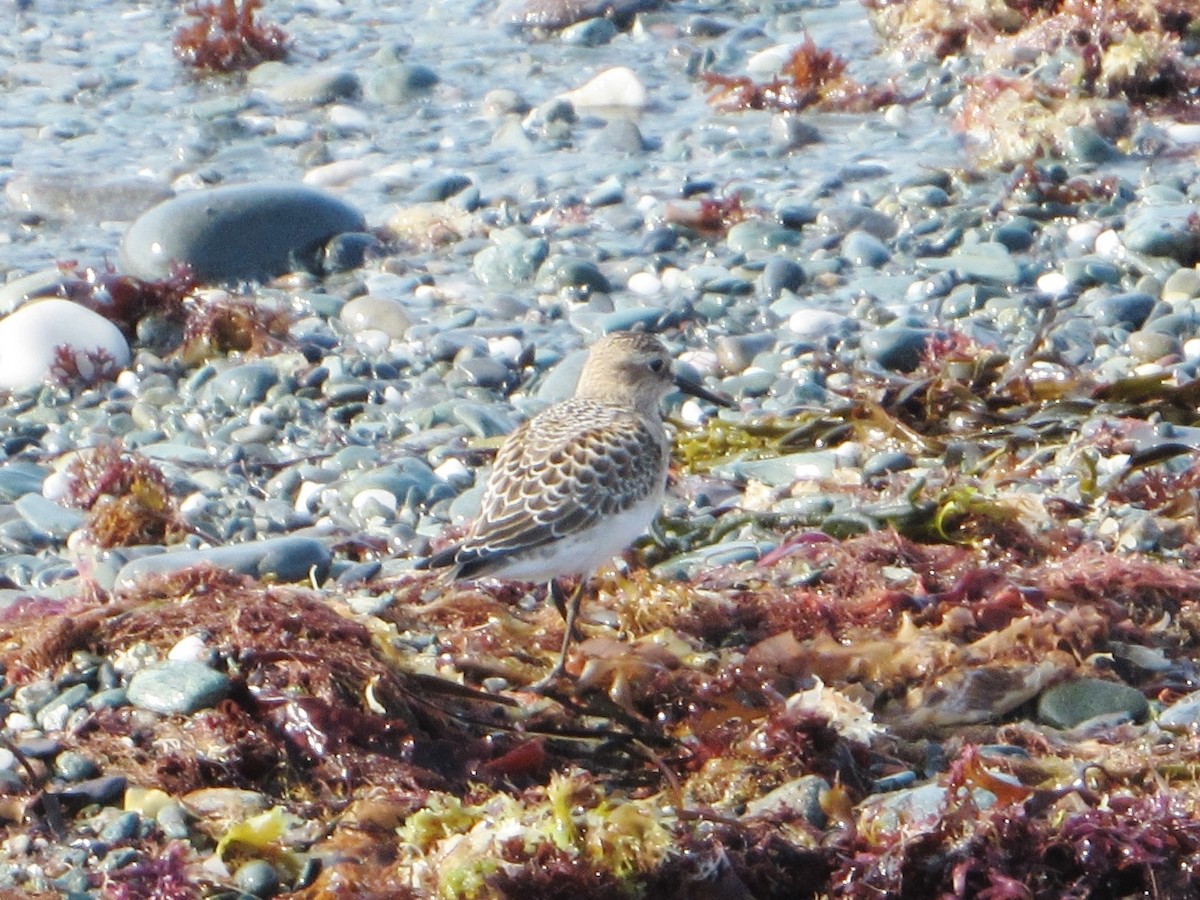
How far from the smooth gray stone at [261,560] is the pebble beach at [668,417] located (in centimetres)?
2

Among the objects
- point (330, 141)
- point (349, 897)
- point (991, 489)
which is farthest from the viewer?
point (330, 141)

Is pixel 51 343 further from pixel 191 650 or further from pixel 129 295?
pixel 191 650

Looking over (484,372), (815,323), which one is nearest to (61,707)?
(484,372)

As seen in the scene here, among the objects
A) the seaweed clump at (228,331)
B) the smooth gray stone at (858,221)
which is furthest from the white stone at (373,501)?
the smooth gray stone at (858,221)

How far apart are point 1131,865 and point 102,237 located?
6361mm

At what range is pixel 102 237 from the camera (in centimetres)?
885

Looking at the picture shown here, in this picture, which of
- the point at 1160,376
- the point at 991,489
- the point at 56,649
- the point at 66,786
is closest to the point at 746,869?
the point at 66,786

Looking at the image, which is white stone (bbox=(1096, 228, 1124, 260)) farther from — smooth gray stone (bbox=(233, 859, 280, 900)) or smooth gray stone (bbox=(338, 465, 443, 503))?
smooth gray stone (bbox=(233, 859, 280, 900))

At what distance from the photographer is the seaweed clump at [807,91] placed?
10.1m

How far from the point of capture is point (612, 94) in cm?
1031

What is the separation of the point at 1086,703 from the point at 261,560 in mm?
2280

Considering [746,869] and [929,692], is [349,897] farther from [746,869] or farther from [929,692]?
[929,692]

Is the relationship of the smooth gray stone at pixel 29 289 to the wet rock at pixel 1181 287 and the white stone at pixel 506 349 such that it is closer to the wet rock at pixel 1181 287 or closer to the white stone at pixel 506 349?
the white stone at pixel 506 349

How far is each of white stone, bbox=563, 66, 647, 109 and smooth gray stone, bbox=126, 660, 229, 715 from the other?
6465 mm
